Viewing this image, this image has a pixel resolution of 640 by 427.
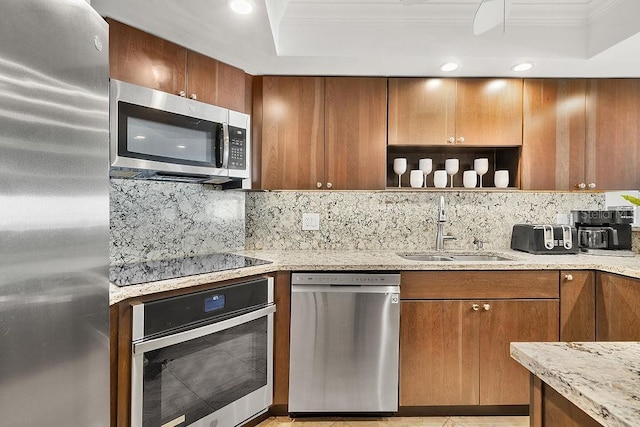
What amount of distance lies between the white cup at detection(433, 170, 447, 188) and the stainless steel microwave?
1.32m

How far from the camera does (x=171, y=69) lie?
1.86 meters

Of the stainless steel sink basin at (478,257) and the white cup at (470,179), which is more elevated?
the white cup at (470,179)

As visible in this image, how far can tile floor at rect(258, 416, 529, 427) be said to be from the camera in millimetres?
1983

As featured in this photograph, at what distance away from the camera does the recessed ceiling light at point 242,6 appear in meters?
1.55

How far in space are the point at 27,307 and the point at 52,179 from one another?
11.2 inches

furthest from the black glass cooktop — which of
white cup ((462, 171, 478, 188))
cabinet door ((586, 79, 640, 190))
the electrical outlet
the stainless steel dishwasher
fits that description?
cabinet door ((586, 79, 640, 190))

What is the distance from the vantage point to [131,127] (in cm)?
161

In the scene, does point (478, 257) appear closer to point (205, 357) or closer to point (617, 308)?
A: point (617, 308)

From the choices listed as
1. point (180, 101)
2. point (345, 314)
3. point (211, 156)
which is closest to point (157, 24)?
point (180, 101)

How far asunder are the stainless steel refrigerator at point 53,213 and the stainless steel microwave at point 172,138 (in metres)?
0.61

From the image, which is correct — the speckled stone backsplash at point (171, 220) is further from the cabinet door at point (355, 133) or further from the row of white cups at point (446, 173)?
the row of white cups at point (446, 173)

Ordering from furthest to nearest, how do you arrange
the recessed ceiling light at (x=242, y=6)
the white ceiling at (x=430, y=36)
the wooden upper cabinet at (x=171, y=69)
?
the white ceiling at (x=430, y=36), the wooden upper cabinet at (x=171, y=69), the recessed ceiling light at (x=242, y=6)

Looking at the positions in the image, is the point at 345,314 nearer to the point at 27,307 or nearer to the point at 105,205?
the point at 105,205

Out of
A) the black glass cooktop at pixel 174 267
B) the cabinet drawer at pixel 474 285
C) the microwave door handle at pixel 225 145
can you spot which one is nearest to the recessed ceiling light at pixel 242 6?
the microwave door handle at pixel 225 145
